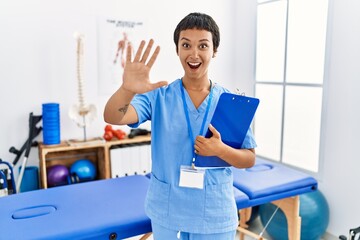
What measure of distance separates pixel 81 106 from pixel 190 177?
2.11 m

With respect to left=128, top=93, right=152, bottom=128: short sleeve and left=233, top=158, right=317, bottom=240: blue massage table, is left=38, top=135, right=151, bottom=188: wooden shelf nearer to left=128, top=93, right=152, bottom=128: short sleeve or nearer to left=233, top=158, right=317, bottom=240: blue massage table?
left=233, top=158, right=317, bottom=240: blue massage table

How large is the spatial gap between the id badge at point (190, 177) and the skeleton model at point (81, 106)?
6.79ft

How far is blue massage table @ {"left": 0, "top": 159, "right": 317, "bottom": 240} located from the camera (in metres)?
1.44

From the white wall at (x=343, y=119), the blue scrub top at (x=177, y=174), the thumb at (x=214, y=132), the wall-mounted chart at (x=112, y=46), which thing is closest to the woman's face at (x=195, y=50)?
the blue scrub top at (x=177, y=174)

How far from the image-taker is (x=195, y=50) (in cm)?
121

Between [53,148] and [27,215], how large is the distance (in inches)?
53.6

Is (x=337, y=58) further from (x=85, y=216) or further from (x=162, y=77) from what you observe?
(x=85, y=216)

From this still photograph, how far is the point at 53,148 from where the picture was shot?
2.86 metres

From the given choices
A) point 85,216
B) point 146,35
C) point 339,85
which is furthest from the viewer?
point 146,35

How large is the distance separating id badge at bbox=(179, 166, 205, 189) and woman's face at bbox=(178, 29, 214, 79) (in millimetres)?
343

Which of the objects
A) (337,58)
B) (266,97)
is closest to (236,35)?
(266,97)

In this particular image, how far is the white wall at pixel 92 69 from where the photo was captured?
2.65m

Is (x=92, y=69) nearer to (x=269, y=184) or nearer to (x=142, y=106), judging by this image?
(x=269, y=184)

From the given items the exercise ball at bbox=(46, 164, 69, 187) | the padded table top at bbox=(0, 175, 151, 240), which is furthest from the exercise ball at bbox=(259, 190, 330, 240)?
the exercise ball at bbox=(46, 164, 69, 187)
